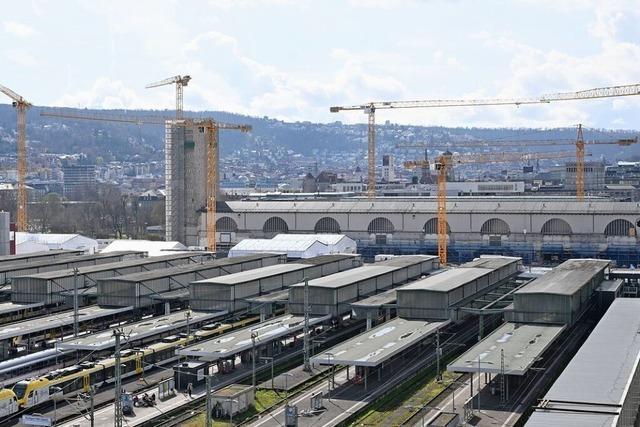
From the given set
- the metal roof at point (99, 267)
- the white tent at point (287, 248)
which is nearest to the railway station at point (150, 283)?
the metal roof at point (99, 267)

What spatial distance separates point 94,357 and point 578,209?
42.4 m

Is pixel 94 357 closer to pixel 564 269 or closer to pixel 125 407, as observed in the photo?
pixel 125 407

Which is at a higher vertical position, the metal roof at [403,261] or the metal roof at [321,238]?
the metal roof at [321,238]

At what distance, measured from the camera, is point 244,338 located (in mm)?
33344

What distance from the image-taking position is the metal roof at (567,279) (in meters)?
36.2

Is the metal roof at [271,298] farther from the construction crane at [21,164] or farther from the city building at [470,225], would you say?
the construction crane at [21,164]

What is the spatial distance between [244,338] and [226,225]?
41.5 m

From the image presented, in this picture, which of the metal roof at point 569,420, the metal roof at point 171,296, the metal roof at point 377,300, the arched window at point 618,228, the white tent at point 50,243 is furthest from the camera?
the white tent at point 50,243

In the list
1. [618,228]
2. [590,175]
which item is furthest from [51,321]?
[590,175]

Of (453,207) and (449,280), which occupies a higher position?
(453,207)

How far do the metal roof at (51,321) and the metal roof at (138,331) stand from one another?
7.07 ft

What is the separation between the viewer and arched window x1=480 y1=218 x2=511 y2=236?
66.4 meters

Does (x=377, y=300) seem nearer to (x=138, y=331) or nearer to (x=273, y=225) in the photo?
(x=138, y=331)

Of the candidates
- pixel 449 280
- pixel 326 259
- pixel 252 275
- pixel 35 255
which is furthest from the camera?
pixel 35 255
